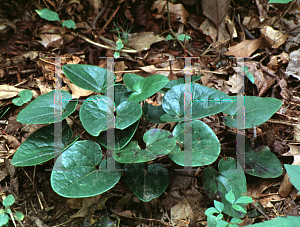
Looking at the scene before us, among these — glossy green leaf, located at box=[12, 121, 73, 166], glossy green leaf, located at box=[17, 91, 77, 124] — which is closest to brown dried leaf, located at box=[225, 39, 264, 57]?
glossy green leaf, located at box=[17, 91, 77, 124]

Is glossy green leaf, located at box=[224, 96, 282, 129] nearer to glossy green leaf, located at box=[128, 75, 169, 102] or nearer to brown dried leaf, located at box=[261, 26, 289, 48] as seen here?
glossy green leaf, located at box=[128, 75, 169, 102]

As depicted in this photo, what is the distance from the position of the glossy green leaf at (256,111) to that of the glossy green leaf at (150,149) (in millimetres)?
546

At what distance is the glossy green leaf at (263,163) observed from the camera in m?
1.62

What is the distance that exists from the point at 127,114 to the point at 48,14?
6.33 ft

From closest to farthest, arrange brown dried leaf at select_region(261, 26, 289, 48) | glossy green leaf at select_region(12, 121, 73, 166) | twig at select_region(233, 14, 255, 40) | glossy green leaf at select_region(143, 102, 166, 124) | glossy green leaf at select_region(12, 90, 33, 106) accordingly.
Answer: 1. glossy green leaf at select_region(12, 121, 73, 166)
2. glossy green leaf at select_region(143, 102, 166, 124)
3. glossy green leaf at select_region(12, 90, 33, 106)
4. brown dried leaf at select_region(261, 26, 289, 48)
5. twig at select_region(233, 14, 255, 40)

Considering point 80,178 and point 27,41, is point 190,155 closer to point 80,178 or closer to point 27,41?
point 80,178

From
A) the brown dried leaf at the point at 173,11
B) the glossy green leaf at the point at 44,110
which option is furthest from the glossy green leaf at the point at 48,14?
the glossy green leaf at the point at 44,110

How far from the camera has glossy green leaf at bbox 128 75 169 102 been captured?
1.38 metres

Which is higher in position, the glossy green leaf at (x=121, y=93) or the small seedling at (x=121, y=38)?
the small seedling at (x=121, y=38)

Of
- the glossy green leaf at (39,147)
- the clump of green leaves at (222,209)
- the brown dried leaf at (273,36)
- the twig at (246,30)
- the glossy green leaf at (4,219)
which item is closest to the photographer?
the clump of green leaves at (222,209)

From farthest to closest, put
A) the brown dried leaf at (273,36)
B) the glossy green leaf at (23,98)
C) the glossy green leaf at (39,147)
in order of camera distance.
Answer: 1. the brown dried leaf at (273,36)
2. the glossy green leaf at (23,98)
3. the glossy green leaf at (39,147)

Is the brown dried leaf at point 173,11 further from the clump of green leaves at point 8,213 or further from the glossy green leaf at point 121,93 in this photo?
the clump of green leaves at point 8,213

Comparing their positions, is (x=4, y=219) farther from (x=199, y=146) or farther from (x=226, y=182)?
(x=226, y=182)

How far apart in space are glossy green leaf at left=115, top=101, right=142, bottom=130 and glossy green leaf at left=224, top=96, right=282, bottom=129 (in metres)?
0.69
